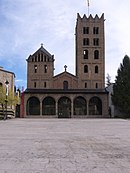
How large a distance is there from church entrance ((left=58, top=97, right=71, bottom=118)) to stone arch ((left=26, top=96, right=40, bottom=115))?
16.1ft

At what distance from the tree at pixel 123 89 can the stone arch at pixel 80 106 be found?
711 cm

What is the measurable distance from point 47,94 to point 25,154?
61.9 meters

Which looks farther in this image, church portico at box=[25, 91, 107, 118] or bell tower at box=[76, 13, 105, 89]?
bell tower at box=[76, 13, 105, 89]

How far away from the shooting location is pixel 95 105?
70.8 m

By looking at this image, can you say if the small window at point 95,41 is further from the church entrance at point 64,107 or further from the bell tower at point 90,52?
the church entrance at point 64,107

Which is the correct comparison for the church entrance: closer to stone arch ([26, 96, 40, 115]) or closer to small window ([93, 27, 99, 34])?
stone arch ([26, 96, 40, 115])

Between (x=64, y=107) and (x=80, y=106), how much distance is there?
3.63 m

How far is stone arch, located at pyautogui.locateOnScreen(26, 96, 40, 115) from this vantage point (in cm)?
6938

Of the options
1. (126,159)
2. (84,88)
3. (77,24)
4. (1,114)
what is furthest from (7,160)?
(77,24)

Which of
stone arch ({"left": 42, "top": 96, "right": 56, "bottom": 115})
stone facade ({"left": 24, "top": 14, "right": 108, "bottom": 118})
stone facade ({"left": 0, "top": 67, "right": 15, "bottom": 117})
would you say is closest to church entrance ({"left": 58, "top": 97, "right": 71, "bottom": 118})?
stone facade ({"left": 24, "top": 14, "right": 108, "bottom": 118})

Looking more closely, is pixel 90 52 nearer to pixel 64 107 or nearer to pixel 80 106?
pixel 80 106

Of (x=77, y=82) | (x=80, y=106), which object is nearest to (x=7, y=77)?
(x=80, y=106)

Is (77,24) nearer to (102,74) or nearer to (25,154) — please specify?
(102,74)

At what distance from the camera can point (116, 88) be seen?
2625 inches
